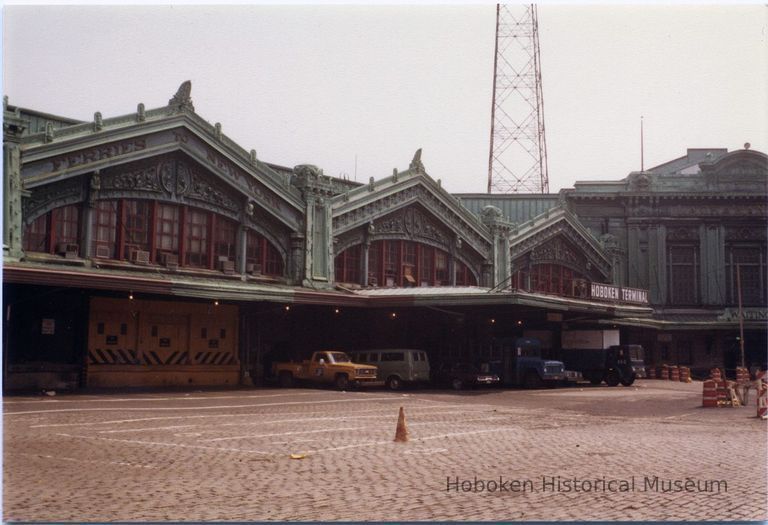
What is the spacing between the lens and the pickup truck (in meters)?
36.7

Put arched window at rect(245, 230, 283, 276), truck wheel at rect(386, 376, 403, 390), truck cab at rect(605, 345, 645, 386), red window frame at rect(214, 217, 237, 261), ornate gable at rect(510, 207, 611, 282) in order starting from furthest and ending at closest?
ornate gable at rect(510, 207, 611, 282) < truck cab at rect(605, 345, 645, 386) < arched window at rect(245, 230, 283, 276) < truck wheel at rect(386, 376, 403, 390) < red window frame at rect(214, 217, 237, 261)

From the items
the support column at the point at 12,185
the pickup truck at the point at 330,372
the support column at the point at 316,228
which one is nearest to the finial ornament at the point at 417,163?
the support column at the point at 316,228

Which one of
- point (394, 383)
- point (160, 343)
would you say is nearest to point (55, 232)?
point (160, 343)

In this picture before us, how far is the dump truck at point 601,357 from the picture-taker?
4544cm

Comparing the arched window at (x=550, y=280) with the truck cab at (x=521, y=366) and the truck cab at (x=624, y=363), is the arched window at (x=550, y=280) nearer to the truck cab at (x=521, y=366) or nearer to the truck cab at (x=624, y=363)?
the truck cab at (x=624, y=363)

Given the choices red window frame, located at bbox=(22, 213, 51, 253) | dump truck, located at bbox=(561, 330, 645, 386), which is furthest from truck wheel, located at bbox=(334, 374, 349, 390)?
dump truck, located at bbox=(561, 330, 645, 386)

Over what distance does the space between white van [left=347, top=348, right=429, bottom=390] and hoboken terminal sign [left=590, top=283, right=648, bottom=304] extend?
15.1 m

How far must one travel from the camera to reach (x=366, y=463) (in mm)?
15008

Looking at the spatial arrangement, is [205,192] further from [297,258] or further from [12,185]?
[12,185]

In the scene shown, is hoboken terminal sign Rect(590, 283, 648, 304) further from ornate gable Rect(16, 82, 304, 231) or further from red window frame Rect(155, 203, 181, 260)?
red window frame Rect(155, 203, 181, 260)

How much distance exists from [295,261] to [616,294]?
2119 cm

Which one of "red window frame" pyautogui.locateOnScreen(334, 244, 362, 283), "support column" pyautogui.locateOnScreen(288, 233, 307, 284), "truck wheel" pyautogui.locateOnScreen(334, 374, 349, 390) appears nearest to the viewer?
"truck wheel" pyautogui.locateOnScreen(334, 374, 349, 390)

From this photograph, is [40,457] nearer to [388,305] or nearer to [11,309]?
[11,309]

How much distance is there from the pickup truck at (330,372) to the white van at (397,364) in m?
1.48
